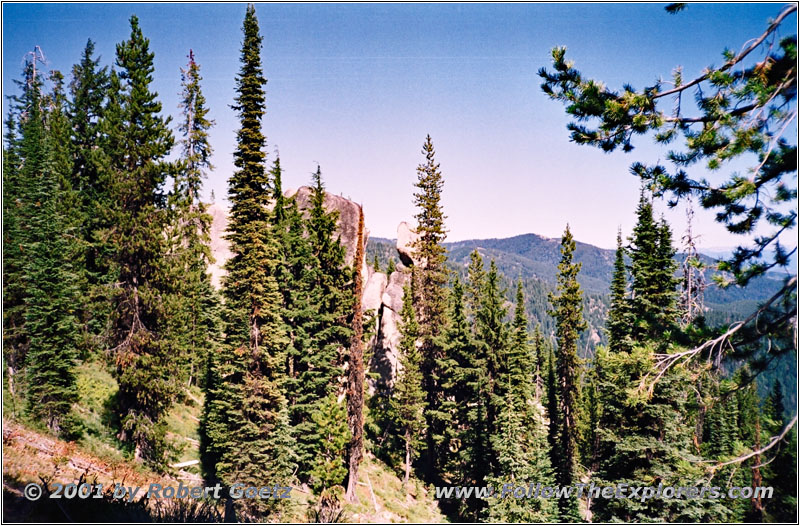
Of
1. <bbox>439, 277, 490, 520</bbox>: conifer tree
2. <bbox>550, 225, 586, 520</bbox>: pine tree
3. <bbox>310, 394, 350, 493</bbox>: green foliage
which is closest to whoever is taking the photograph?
<bbox>310, 394, 350, 493</bbox>: green foliage

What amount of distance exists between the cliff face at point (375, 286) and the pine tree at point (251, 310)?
55.3 ft

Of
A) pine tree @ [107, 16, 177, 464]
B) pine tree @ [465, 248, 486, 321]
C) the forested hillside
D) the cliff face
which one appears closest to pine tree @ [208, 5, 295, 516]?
the forested hillside

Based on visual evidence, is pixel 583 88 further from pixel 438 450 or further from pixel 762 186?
pixel 438 450

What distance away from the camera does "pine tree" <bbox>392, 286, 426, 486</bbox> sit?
3003 cm

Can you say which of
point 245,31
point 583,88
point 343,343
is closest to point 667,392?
point 583,88

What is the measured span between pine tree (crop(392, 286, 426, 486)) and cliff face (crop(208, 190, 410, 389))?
19.7 feet

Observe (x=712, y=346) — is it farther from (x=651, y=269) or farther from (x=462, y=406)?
(x=462, y=406)

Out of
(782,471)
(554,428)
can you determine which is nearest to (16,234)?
(554,428)

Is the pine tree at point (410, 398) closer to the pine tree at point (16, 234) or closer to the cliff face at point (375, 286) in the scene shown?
the cliff face at point (375, 286)

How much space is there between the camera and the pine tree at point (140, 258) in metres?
16.4

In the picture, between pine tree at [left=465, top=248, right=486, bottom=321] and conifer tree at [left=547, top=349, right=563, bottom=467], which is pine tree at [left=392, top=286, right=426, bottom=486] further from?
conifer tree at [left=547, top=349, right=563, bottom=467]

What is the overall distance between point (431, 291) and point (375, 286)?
10.1 m

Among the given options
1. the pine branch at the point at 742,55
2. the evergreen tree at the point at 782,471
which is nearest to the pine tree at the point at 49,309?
the evergreen tree at the point at 782,471

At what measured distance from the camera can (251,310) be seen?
20031mm
